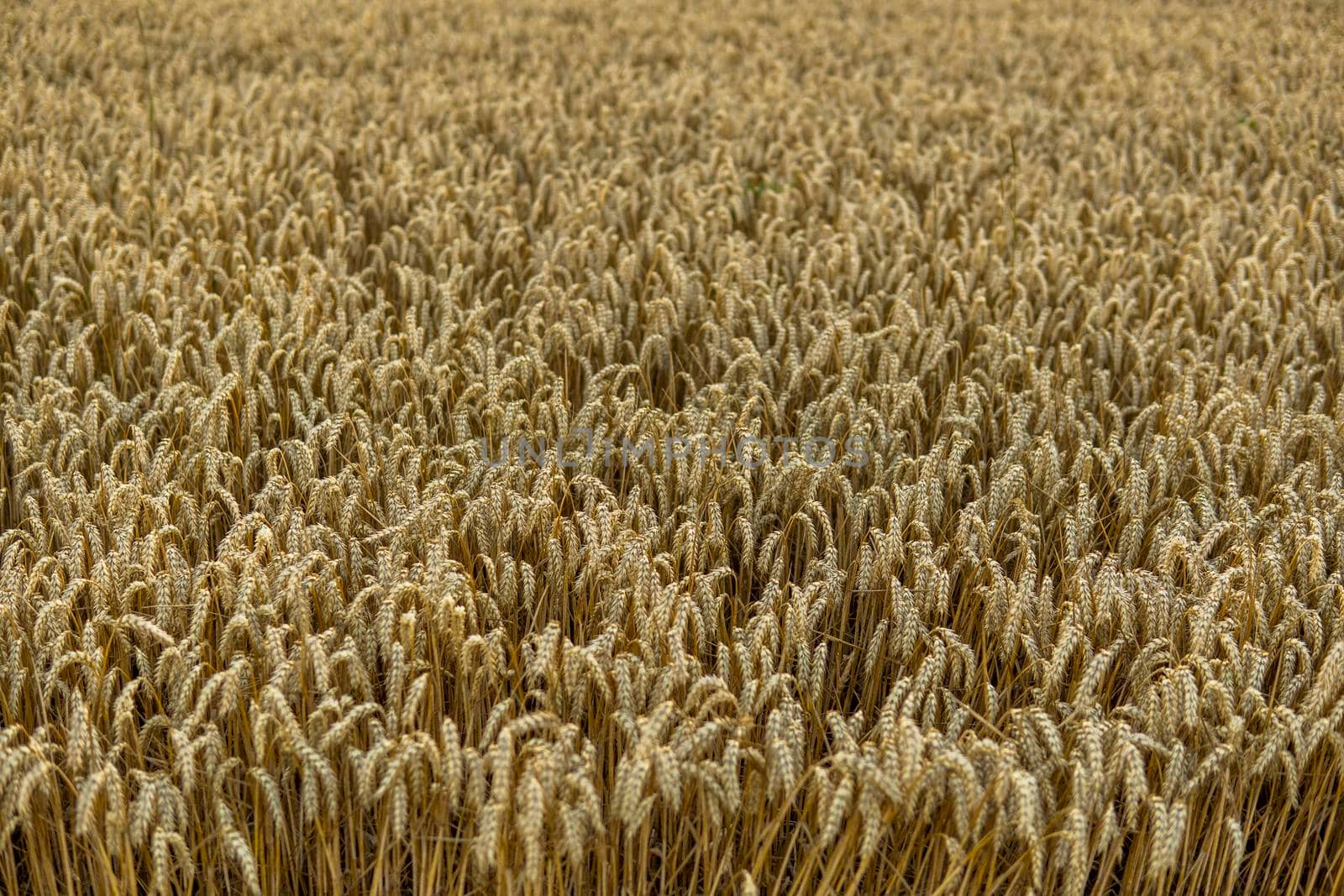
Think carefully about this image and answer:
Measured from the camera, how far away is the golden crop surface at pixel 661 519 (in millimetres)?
Answer: 1544

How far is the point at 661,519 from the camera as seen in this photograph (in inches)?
90.0

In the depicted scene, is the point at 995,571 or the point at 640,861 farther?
the point at 995,571

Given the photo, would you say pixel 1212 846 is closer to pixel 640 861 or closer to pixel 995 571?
pixel 995 571


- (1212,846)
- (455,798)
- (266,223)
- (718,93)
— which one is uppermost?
(718,93)

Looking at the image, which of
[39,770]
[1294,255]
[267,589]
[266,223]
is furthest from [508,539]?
[1294,255]

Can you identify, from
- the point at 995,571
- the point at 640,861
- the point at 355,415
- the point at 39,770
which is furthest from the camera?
the point at 355,415

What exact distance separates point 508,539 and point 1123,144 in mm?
3914

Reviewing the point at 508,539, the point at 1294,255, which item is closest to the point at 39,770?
the point at 508,539

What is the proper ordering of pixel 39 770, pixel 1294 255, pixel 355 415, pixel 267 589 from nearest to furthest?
pixel 39 770 < pixel 267 589 < pixel 355 415 < pixel 1294 255

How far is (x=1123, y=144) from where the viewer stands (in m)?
4.98

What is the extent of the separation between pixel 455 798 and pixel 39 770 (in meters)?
0.48

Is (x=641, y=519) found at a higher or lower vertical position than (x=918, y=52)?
lower

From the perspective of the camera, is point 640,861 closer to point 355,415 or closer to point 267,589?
point 267,589

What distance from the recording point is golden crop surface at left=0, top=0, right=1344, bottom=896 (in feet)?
5.07
